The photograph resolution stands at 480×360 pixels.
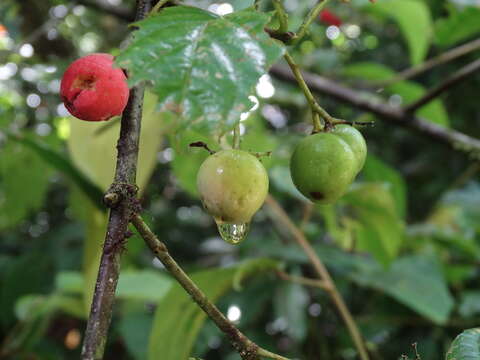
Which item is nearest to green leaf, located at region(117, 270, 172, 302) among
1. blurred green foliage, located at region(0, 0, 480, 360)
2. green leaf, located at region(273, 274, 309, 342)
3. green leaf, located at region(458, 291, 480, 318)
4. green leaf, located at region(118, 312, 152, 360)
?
blurred green foliage, located at region(0, 0, 480, 360)

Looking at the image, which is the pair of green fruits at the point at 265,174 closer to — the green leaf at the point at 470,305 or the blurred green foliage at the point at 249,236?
the blurred green foliage at the point at 249,236

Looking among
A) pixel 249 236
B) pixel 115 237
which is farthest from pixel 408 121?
pixel 115 237

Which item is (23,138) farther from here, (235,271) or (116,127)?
(235,271)

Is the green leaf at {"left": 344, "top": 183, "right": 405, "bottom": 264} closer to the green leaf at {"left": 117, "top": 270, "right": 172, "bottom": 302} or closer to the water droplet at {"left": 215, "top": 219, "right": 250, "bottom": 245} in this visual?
the green leaf at {"left": 117, "top": 270, "right": 172, "bottom": 302}

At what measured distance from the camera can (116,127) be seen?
121 cm

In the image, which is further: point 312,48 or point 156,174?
point 312,48

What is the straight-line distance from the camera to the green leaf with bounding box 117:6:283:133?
500mm

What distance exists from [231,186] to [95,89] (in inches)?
6.7

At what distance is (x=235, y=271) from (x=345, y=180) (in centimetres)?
62

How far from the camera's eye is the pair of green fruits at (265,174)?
62 cm

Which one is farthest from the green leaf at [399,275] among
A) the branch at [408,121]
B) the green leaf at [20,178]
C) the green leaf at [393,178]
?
the green leaf at [20,178]

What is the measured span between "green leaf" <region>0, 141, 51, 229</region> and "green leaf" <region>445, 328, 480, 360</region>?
1627 millimetres

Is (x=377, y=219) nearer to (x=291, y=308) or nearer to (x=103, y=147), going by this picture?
(x=291, y=308)

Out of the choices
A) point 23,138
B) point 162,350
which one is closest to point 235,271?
point 162,350
